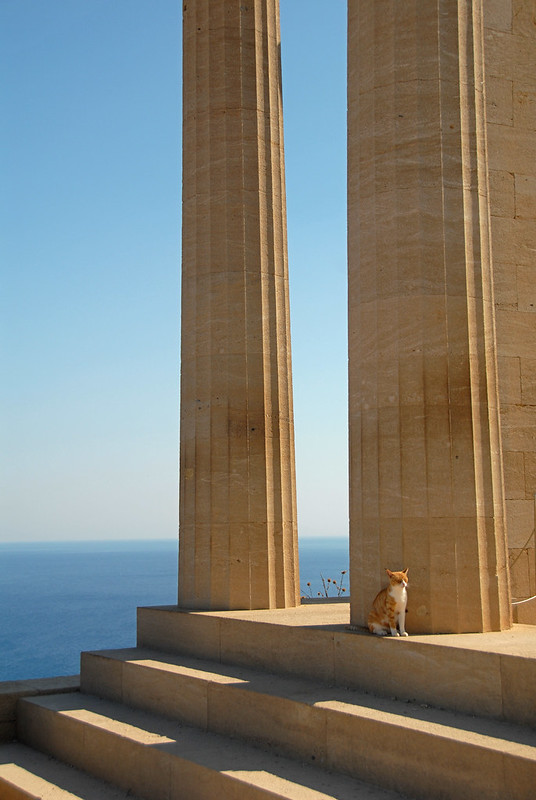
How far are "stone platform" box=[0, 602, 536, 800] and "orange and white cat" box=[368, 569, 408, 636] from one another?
47 centimetres

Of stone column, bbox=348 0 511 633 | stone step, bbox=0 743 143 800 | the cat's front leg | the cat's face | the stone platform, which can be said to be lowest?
stone step, bbox=0 743 143 800

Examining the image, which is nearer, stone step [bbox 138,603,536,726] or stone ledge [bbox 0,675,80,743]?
stone step [bbox 138,603,536,726]

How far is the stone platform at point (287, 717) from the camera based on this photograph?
15938mm

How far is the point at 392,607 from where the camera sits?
64.0ft

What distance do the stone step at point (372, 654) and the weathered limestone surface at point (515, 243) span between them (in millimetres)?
6103

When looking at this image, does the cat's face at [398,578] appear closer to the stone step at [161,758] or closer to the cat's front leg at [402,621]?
the cat's front leg at [402,621]

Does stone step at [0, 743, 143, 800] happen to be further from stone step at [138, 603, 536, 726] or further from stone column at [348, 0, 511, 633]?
stone column at [348, 0, 511, 633]

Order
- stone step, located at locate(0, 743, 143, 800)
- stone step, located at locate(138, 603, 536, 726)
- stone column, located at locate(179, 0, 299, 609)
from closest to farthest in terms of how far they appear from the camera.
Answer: stone step, located at locate(138, 603, 536, 726) < stone step, located at locate(0, 743, 143, 800) < stone column, located at locate(179, 0, 299, 609)

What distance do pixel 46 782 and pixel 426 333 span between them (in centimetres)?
1442

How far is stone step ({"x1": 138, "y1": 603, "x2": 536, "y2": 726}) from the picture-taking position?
16594mm

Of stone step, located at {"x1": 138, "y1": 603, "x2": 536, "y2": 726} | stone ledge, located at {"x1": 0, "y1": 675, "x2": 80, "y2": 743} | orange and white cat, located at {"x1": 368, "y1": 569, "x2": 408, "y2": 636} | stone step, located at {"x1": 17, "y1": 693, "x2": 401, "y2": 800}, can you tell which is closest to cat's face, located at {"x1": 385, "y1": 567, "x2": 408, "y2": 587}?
orange and white cat, located at {"x1": 368, "y1": 569, "x2": 408, "y2": 636}

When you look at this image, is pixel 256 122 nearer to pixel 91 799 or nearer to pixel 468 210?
pixel 468 210

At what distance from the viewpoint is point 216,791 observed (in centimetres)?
1794

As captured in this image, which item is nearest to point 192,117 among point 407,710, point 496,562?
point 496,562
